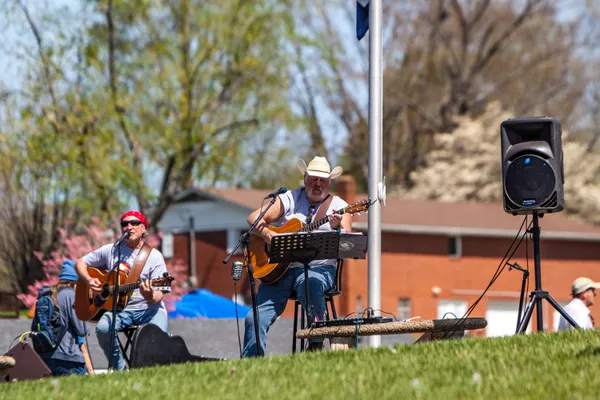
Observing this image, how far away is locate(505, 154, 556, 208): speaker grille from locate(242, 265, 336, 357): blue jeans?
1.83 metres

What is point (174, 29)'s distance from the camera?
3416cm

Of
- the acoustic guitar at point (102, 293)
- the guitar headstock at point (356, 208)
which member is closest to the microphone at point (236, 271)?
the acoustic guitar at point (102, 293)

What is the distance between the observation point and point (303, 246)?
414 inches

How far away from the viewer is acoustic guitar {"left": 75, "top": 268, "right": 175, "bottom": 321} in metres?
11.7

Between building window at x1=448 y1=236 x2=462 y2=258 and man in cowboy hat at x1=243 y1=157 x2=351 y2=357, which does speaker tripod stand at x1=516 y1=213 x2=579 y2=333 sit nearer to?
man in cowboy hat at x1=243 y1=157 x2=351 y2=357

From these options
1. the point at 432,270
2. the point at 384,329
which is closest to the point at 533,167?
the point at 384,329

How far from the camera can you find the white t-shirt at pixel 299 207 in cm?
1153

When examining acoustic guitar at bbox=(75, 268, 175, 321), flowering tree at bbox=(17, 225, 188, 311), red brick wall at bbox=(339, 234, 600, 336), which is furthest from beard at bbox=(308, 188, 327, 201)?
red brick wall at bbox=(339, 234, 600, 336)

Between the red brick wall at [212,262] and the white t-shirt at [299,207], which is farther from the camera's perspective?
the red brick wall at [212,262]

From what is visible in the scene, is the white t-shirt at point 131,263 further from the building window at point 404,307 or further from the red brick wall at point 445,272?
the building window at point 404,307

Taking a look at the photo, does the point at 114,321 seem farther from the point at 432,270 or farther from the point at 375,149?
the point at 432,270

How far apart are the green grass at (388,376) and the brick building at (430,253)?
30332 millimetres

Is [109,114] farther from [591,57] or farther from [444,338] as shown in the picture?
[591,57]

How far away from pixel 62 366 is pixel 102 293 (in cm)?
150
